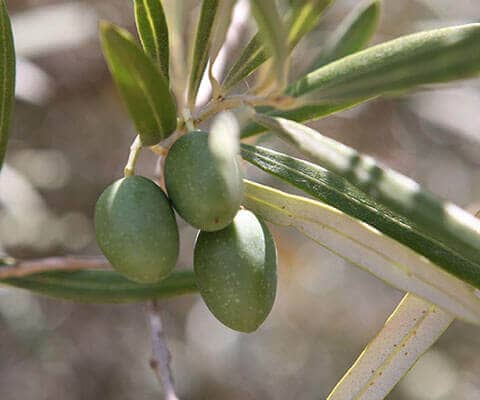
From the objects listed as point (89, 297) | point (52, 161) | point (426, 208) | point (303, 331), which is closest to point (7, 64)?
point (89, 297)

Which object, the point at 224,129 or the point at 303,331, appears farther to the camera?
the point at 303,331

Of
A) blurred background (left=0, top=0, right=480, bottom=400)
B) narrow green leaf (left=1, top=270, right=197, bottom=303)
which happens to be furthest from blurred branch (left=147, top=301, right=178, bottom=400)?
blurred background (left=0, top=0, right=480, bottom=400)

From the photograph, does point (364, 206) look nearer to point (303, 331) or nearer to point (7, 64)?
point (7, 64)

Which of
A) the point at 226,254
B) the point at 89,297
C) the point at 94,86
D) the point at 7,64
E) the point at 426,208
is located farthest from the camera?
the point at 94,86

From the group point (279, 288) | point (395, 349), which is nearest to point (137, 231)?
point (395, 349)

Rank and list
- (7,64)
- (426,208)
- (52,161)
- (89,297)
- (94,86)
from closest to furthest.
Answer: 1. (426,208)
2. (7,64)
3. (89,297)
4. (52,161)
5. (94,86)

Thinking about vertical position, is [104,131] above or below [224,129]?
below

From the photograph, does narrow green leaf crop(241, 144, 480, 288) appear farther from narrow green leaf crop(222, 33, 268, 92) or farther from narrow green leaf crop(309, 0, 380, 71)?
narrow green leaf crop(309, 0, 380, 71)
